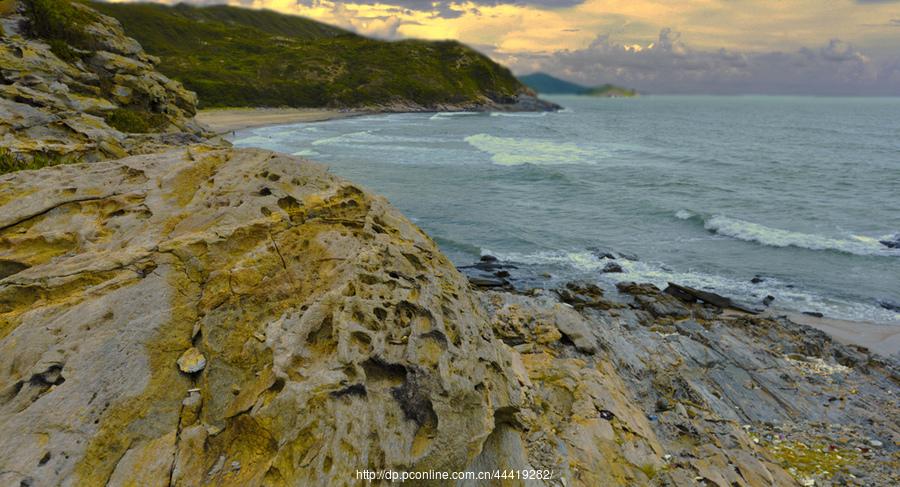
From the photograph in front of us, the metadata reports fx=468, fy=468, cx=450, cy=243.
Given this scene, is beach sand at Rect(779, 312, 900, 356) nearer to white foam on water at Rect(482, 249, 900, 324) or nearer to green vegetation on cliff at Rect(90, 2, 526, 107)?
white foam on water at Rect(482, 249, 900, 324)

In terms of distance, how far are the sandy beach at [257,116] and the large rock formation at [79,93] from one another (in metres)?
28.8

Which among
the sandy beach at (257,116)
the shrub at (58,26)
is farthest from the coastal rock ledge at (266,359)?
the sandy beach at (257,116)

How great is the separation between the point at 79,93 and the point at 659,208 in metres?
39.4

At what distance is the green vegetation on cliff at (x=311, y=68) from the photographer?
Answer: 112 m

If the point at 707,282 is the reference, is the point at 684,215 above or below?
above

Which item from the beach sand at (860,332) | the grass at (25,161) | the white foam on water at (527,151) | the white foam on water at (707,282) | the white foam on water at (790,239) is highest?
the grass at (25,161)

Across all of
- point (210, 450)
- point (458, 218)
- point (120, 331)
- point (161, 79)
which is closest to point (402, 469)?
point (210, 450)

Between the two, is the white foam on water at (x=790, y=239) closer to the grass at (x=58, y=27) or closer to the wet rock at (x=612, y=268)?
the wet rock at (x=612, y=268)

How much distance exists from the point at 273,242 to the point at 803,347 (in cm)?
1868

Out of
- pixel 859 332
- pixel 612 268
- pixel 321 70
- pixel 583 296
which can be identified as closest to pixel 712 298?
pixel 612 268

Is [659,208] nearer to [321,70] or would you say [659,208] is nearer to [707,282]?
[707,282]

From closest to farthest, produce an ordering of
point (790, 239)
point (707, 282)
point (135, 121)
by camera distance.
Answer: point (707, 282)
point (135, 121)
point (790, 239)

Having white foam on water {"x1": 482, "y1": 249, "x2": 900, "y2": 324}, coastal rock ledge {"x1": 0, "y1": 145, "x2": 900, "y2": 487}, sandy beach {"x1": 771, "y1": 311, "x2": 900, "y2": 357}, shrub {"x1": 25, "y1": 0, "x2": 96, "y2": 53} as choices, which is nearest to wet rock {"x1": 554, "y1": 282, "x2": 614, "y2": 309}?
white foam on water {"x1": 482, "y1": 249, "x2": 900, "y2": 324}

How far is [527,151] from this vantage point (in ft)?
216
